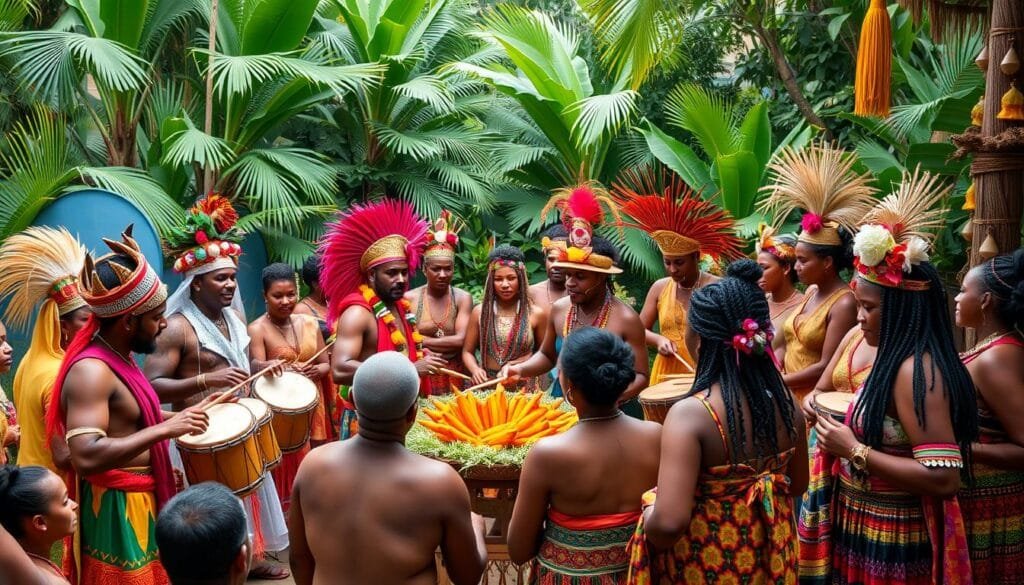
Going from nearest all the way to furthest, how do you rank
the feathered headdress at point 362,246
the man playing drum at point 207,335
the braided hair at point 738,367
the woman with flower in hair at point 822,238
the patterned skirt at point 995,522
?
the braided hair at point 738,367 → the patterned skirt at point 995,522 → the man playing drum at point 207,335 → the woman with flower in hair at point 822,238 → the feathered headdress at point 362,246

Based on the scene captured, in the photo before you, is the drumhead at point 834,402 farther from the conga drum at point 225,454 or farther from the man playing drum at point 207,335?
the man playing drum at point 207,335

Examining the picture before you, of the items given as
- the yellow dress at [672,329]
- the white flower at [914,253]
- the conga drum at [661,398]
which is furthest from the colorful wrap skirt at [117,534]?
the yellow dress at [672,329]

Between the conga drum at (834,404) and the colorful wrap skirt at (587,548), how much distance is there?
3.81 feet

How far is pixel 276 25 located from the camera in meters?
10.9

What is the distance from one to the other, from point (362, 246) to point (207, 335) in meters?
1.35

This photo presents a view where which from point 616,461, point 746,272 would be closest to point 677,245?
point 746,272

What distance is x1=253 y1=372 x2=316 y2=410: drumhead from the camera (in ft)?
22.0

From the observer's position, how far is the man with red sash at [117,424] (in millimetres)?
4664

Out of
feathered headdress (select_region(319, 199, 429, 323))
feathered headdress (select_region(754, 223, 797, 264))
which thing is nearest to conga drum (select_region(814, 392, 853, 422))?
feathered headdress (select_region(754, 223, 797, 264))

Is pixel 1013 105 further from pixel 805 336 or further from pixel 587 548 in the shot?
pixel 587 548

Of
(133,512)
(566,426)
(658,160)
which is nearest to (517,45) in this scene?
(658,160)

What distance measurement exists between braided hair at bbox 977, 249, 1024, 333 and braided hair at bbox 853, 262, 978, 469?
33 centimetres

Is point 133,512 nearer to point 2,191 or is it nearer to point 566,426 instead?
point 566,426

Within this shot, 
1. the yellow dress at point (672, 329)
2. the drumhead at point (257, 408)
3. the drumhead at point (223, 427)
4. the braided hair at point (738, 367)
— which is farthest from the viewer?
the yellow dress at point (672, 329)
